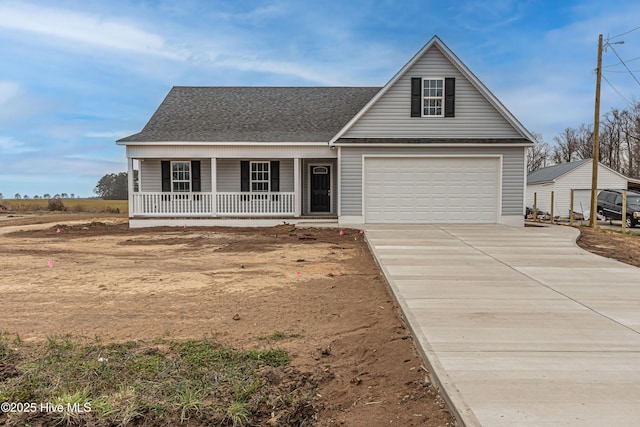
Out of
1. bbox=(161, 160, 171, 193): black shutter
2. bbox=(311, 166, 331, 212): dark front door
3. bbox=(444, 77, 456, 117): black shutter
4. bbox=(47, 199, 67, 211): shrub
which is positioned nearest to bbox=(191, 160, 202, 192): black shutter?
bbox=(161, 160, 171, 193): black shutter

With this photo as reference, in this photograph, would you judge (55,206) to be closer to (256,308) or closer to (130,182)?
(130,182)

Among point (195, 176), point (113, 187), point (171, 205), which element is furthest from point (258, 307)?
point (113, 187)

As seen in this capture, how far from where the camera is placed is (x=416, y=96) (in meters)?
16.0

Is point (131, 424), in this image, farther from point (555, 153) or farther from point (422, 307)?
point (555, 153)

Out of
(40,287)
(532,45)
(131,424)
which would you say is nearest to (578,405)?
(131,424)

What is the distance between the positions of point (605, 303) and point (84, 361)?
6542 millimetres

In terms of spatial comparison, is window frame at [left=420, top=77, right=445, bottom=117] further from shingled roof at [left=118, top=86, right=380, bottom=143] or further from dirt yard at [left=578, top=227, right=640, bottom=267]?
dirt yard at [left=578, top=227, right=640, bottom=267]

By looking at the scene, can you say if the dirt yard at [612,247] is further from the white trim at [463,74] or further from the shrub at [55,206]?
the shrub at [55,206]

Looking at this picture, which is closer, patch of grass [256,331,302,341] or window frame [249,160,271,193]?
patch of grass [256,331,302,341]

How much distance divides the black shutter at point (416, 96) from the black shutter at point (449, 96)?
0.95 m

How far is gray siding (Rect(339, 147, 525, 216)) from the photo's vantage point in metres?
16.1

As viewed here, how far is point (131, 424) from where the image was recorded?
312cm

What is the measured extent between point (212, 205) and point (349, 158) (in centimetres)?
618

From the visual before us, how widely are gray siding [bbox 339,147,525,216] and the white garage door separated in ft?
0.77
